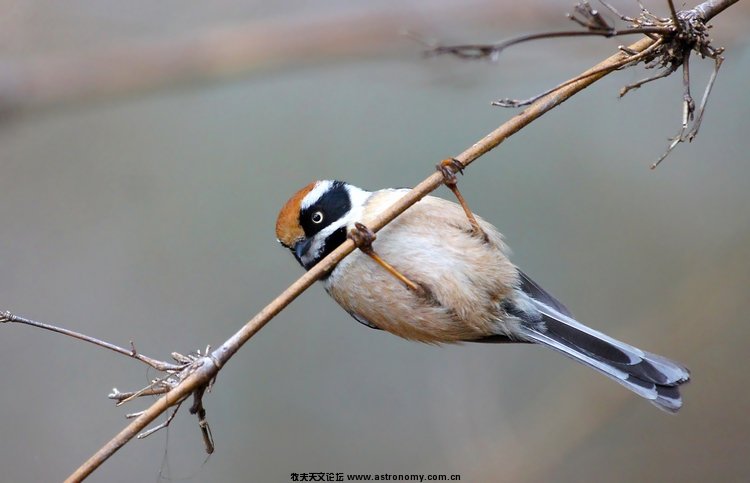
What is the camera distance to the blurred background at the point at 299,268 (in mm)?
3943

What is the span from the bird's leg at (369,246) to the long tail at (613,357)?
1.75 feet

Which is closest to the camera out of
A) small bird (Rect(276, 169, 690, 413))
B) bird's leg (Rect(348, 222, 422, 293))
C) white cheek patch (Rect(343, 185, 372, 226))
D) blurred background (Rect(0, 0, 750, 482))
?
bird's leg (Rect(348, 222, 422, 293))

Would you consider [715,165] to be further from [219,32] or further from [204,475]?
[204,475]

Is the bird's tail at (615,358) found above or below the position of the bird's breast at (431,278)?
below

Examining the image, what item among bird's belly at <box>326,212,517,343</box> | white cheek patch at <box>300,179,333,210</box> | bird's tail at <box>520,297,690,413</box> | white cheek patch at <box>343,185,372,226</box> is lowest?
bird's tail at <box>520,297,690,413</box>

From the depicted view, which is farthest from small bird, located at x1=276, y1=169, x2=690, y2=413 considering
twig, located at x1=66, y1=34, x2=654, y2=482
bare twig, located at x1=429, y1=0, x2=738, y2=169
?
bare twig, located at x1=429, y1=0, x2=738, y2=169

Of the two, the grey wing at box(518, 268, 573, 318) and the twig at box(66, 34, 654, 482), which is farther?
the grey wing at box(518, 268, 573, 318)

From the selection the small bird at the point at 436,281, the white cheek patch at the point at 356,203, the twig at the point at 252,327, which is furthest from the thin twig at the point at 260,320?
the white cheek patch at the point at 356,203

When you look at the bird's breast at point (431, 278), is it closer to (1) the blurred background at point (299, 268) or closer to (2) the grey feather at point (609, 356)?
(2) the grey feather at point (609, 356)

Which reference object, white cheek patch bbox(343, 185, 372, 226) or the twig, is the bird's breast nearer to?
white cheek patch bbox(343, 185, 372, 226)

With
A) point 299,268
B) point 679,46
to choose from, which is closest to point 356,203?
point 299,268

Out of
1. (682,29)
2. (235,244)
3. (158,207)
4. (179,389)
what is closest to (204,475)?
(235,244)

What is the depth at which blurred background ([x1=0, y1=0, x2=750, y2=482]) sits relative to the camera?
3.94 metres

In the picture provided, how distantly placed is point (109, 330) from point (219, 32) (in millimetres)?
1840
